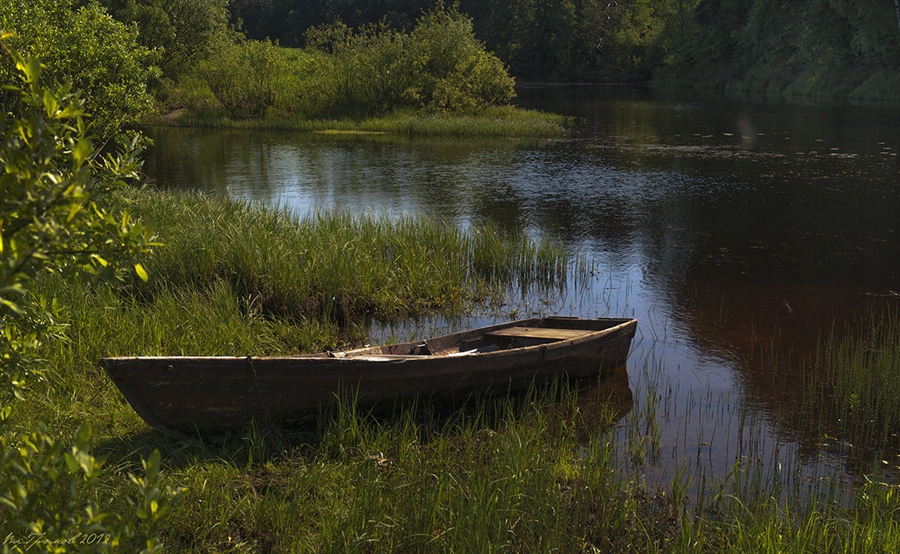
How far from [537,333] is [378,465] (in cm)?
294

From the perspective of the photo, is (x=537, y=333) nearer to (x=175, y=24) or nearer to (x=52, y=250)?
(x=52, y=250)

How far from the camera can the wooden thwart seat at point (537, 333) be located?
27.1ft

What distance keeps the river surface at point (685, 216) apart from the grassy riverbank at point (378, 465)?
362 mm

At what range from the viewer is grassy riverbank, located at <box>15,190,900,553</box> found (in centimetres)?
489

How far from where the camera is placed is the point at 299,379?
6117 mm

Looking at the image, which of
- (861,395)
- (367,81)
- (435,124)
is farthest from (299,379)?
(367,81)

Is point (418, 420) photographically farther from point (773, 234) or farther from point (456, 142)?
point (456, 142)

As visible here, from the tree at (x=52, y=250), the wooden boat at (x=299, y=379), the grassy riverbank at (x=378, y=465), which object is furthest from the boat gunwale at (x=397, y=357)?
the tree at (x=52, y=250)

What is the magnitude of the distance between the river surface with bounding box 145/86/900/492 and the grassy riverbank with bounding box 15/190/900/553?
36 cm

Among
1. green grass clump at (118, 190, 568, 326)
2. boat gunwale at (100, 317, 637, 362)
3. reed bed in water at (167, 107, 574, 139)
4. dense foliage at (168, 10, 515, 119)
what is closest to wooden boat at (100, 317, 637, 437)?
boat gunwale at (100, 317, 637, 362)

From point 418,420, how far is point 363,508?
1886mm

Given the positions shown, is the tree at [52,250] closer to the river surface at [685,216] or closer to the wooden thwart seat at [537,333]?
the river surface at [685,216]

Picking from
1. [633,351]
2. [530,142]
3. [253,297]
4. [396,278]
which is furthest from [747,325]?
[530,142]

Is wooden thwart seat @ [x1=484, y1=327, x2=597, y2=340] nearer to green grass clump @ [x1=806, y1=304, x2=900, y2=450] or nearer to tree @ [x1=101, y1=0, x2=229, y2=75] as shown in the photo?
green grass clump @ [x1=806, y1=304, x2=900, y2=450]
